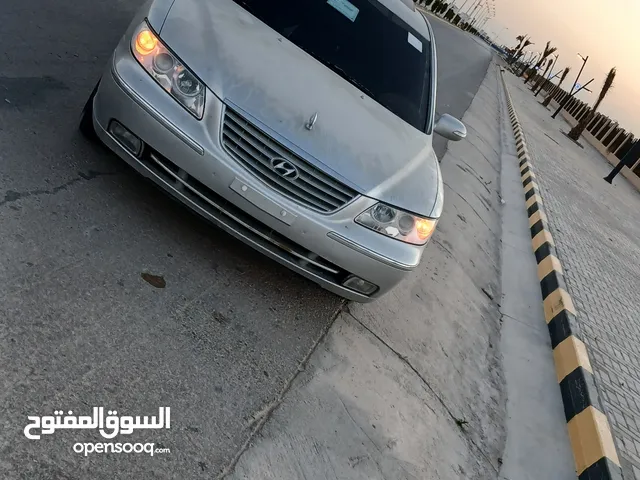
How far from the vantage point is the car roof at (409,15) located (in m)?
4.64

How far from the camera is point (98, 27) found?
6234mm

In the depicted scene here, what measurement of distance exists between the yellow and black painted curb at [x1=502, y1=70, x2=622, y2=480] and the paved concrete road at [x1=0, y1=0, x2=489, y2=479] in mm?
2041

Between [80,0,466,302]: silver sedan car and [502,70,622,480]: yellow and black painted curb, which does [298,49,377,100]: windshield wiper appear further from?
[502,70,622,480]: yellow and black painted curb

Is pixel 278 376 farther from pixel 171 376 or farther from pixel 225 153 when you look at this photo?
pixel 225 153

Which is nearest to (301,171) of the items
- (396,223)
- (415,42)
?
(396,223)

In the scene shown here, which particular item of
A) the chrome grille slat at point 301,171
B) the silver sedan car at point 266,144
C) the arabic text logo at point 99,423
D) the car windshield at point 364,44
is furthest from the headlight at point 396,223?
the arabic text logo at point 99,423

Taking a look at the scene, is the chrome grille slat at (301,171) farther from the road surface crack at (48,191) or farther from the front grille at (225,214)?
the road surface crack at (48,191)

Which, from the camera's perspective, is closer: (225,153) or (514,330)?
(225,153)

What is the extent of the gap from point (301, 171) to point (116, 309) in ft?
3.77

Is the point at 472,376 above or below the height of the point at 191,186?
below

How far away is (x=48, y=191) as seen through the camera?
11.0 ft

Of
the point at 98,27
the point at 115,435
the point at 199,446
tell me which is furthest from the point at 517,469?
the point at 98,27

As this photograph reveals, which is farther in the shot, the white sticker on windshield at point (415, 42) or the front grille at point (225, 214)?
the white sticker on windshield at point (415, 42)

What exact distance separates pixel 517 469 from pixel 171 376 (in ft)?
7.48
